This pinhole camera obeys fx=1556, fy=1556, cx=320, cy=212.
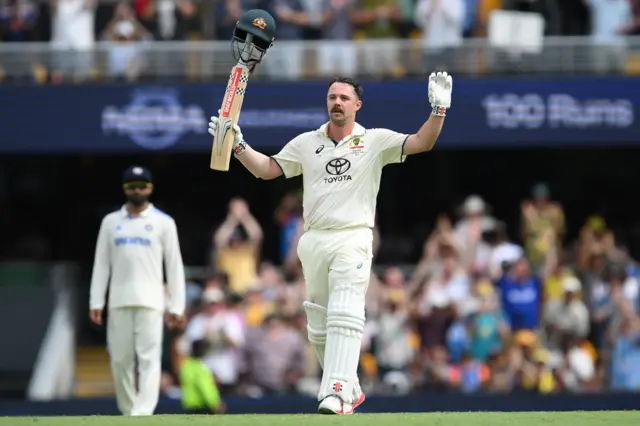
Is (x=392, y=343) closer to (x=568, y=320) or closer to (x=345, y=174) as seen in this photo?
(x=568, y=320)

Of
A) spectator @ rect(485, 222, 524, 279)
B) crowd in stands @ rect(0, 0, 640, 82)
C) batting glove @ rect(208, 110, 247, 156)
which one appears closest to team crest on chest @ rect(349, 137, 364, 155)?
batting glove @ rect(208, 110, 247, 156)

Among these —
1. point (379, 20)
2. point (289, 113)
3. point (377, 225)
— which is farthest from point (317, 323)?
point (377, 225)

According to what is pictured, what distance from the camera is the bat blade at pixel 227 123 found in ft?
32.4

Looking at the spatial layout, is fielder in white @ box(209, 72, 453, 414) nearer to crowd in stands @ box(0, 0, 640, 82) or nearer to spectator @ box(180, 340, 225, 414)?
spectator @ box(180, 340, 225, 414)

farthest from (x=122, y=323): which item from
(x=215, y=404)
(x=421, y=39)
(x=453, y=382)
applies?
(x=421, y=39)

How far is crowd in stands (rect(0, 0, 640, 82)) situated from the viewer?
1800 centimetres

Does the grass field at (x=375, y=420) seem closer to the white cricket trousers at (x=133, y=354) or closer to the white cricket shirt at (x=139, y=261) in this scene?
the white cricket trousers at (x=133, y=354)

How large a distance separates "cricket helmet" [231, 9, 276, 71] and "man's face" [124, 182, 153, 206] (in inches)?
96.3

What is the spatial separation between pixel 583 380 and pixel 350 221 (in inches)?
278

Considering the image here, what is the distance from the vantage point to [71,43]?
18.0m

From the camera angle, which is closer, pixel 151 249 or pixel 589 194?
pixel 151 249

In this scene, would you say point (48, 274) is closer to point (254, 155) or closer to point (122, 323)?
point (122, 323)

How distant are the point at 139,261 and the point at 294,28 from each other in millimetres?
6814

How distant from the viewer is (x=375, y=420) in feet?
28.3
